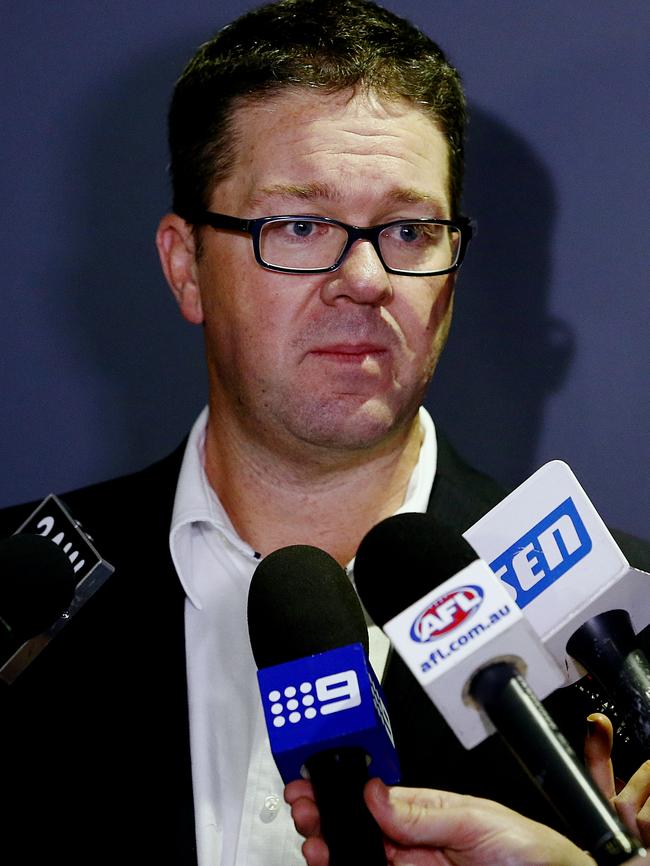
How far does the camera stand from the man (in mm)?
1585

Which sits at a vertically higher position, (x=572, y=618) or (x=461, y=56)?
(x=461, y=56)

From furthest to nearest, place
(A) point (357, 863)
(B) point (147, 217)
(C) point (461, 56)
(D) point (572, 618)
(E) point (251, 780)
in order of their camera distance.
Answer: (B) point (147, 217), (C) point (461, 56), (E) point (251, 780), (D) point (572, 618), (A) point (357, 863)

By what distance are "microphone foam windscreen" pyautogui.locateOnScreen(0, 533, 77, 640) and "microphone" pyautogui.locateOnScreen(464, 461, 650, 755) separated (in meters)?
0.52

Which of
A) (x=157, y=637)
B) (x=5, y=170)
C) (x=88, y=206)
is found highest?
(x=5, y=170)

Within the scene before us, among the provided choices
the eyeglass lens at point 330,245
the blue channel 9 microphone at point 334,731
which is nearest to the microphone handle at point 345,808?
the blue channel 9 microphone at point 334,731

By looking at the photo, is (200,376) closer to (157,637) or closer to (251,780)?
(157,637)

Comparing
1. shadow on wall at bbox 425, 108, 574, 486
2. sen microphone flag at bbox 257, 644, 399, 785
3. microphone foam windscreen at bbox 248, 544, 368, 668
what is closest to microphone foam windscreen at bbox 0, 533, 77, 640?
microphone foam windscreen at bbox 248, 544, 368, 668

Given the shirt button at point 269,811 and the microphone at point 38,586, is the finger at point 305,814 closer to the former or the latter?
the microphone at point 38,586

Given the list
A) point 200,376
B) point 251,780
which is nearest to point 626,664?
point 251,780

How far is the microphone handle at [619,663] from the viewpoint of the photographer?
959 millimetres

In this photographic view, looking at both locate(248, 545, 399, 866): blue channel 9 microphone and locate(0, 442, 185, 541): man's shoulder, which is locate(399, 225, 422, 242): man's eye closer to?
locate(0, 442, 185, 541): man's shoulder

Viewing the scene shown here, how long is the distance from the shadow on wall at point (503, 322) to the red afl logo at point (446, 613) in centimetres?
134

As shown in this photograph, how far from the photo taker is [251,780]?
155 centimetres

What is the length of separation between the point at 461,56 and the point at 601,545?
1.43m
